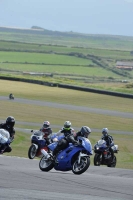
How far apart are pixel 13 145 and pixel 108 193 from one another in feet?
55.2

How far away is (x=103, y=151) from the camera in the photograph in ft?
75.2

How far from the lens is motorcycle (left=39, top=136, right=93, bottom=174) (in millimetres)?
15438

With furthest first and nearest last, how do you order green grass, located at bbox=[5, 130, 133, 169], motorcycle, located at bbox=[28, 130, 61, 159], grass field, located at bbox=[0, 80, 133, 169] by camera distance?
grass field, located at bbox=[0, 80, 133, 169] → green grass, located at bbox=[5, 130, 133, 169] → motorcycle, located at bbox=[28, 130, 61, 159]

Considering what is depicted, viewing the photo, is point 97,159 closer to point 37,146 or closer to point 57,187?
point 37,146

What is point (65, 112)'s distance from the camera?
148 ft

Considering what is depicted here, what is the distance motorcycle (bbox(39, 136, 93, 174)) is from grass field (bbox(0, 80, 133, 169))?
23.9 feet

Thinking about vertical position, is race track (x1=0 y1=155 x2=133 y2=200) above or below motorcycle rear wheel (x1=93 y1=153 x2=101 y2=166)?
below

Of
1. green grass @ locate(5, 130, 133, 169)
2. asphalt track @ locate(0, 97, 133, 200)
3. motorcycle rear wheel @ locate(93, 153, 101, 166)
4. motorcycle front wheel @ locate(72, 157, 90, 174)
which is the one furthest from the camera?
green grass @ locate(5, 130, 133, 169)

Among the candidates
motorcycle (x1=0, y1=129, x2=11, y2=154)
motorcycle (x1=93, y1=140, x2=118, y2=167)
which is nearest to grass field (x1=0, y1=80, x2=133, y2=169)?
motorcycle (x1=93, y1=140, x2=118, y2=167)

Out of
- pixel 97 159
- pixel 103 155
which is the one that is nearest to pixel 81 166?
pixel 97 159

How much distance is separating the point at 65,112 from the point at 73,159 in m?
29.4

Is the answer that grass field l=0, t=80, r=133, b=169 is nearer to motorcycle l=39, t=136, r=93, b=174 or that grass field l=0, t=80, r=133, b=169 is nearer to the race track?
motorcycle l=39, t=136, r=93, b=174

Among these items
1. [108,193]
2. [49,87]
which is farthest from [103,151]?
[49,87]

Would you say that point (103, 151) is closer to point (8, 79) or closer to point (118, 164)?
point (118, 164)
